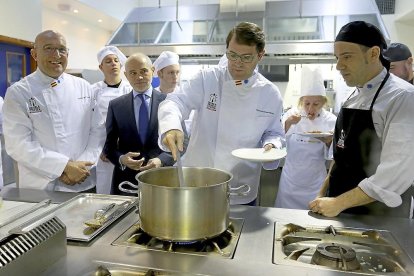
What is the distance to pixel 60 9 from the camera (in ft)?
17.0

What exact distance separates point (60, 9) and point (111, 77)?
3541 mm

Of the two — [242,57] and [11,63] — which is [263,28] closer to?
[242,57]

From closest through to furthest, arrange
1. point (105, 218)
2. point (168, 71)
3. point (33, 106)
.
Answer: point (105, 218) → point (33, 106) → point (168, 71)

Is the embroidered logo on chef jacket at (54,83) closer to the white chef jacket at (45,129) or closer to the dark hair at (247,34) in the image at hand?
the white chef jacket at (45,129)

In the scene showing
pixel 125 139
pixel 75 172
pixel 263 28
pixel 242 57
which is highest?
pixel 263 28

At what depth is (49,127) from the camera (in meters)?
1.56

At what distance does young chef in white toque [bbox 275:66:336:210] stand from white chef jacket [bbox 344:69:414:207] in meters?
1.09

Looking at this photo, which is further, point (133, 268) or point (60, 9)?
point (60, 9)

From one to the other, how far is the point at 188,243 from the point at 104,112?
1.54 metres

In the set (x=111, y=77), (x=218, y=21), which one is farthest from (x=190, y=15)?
(x=111, y=77)

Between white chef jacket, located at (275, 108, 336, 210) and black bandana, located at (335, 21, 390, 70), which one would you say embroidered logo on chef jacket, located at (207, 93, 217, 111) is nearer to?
black bandana, located at (335, 21, 390, 70)

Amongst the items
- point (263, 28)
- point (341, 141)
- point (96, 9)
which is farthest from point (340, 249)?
point (96, 9)

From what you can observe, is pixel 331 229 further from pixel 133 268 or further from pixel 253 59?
pixel 253 59

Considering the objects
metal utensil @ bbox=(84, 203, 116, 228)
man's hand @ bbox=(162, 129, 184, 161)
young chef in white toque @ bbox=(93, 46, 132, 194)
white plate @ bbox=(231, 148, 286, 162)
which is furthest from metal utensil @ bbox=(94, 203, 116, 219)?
young chef in white toque @ bbox=(93, 46, 132, 194)
